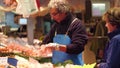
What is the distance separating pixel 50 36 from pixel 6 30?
4.95ft

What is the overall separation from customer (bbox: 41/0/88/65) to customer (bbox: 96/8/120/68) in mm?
429

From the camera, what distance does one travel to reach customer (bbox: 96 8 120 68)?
9.28 feet

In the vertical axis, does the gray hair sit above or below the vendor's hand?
above

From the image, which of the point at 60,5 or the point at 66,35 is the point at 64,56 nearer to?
the point at 66,35

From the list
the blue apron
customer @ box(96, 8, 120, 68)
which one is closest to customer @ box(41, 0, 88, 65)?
the blue apron

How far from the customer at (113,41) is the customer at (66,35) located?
43cm

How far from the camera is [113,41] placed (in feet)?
9.36

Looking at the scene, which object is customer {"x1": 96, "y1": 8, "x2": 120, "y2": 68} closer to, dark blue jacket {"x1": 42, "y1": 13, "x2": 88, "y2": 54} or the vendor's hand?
dark blue jacket {"x1": 42, "y1": 13, "x2": 88, "y2": 54}

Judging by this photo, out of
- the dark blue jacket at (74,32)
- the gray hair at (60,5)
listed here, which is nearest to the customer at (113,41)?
the dark blue jacket at (74,32)

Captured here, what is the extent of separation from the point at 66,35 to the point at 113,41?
0.90m

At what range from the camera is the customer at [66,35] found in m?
3.47

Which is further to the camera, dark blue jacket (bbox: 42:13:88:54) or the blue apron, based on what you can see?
the blue apron

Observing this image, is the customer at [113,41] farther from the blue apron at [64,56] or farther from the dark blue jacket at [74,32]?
the blue apron at [64,56]

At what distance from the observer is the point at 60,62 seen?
11.8ft
